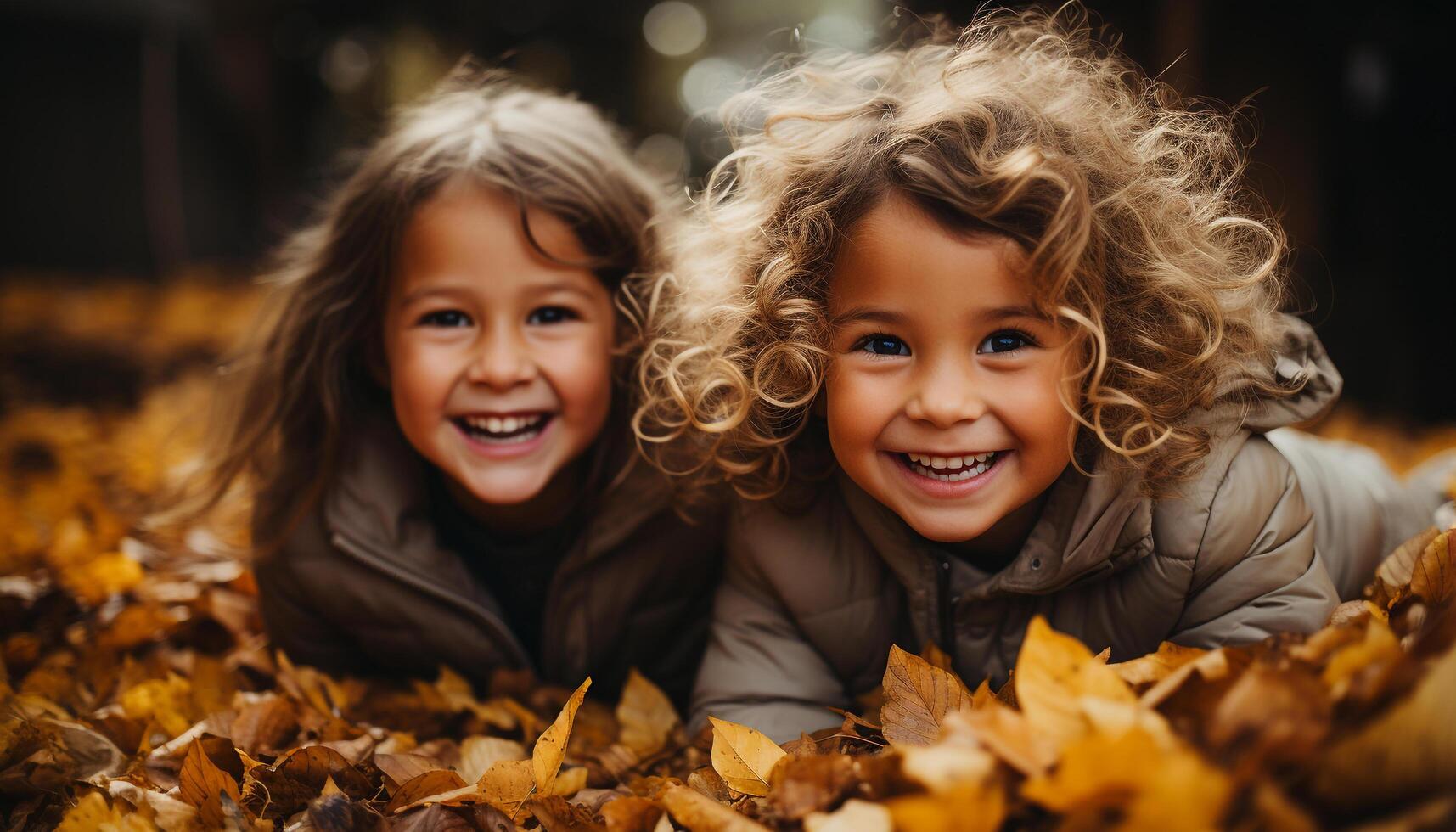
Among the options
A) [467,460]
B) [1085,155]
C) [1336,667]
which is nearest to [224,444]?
[467,460]

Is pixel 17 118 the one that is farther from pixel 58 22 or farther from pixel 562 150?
pixel 562 150

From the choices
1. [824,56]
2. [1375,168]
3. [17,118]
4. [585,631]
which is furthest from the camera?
[17,118]

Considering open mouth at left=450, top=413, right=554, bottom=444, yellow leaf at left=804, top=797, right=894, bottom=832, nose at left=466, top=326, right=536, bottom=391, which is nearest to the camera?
yellow leaf at left=804, top=797, right=894, bottom=832

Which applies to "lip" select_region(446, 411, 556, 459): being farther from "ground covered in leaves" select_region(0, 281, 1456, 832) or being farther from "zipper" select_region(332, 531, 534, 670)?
"ground covered in leaves" select_region(0, 281, 1456, 832)

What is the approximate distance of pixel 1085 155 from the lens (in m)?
1.47

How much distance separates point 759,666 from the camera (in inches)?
68.1

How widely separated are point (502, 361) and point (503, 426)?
0.16m

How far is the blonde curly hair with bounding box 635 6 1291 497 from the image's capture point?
1.41 metres

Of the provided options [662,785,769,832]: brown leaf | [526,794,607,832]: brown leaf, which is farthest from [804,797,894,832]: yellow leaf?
[526,794,607,832]: brown leaf

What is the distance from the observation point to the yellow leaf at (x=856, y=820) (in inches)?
39.6

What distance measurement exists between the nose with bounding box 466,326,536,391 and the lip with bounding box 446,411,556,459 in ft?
0.28

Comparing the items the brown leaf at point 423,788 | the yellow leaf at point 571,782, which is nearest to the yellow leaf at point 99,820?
the brown leaf at point 423,788

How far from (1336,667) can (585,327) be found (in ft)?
4.38

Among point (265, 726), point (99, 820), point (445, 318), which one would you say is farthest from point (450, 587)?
point (99, 820)
